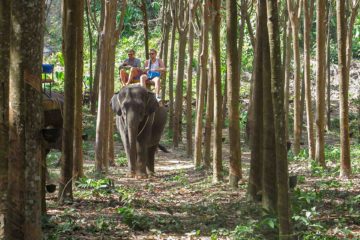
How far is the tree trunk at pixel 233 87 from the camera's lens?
36.9 ft

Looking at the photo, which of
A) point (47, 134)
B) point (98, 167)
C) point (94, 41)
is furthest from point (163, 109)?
point (94, 41)

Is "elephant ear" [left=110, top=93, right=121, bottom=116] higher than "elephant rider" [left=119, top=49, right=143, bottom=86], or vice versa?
"elephant rider" [left=119, top=49, right=143, bottom=86]

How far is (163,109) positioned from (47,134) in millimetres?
12101

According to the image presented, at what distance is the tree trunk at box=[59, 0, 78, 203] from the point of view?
9.43m

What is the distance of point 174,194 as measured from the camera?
12102 millimetres

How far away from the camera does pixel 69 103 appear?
9.44 m

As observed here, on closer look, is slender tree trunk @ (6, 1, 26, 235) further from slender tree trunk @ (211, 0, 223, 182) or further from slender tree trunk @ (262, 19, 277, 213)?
slender tree trunk @ (211, 0, 223, 182)

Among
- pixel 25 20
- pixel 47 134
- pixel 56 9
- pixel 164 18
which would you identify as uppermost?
pixel 56 9

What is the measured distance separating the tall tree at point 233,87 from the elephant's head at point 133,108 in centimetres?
391

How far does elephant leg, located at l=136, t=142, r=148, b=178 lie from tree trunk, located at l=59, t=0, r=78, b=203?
529cm

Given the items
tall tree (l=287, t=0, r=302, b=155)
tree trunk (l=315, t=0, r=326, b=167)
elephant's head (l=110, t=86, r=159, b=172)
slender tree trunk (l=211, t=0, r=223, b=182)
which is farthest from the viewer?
tall tree (l=287, t=0, r=302, b=155)

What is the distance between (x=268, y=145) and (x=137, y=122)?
7.88 meters

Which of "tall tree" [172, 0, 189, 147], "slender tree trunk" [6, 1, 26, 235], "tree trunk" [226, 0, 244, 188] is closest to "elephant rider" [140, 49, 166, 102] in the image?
"tall tree" [172, 0, 189, 147]

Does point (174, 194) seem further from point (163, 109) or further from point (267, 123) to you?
point (163, 109)
